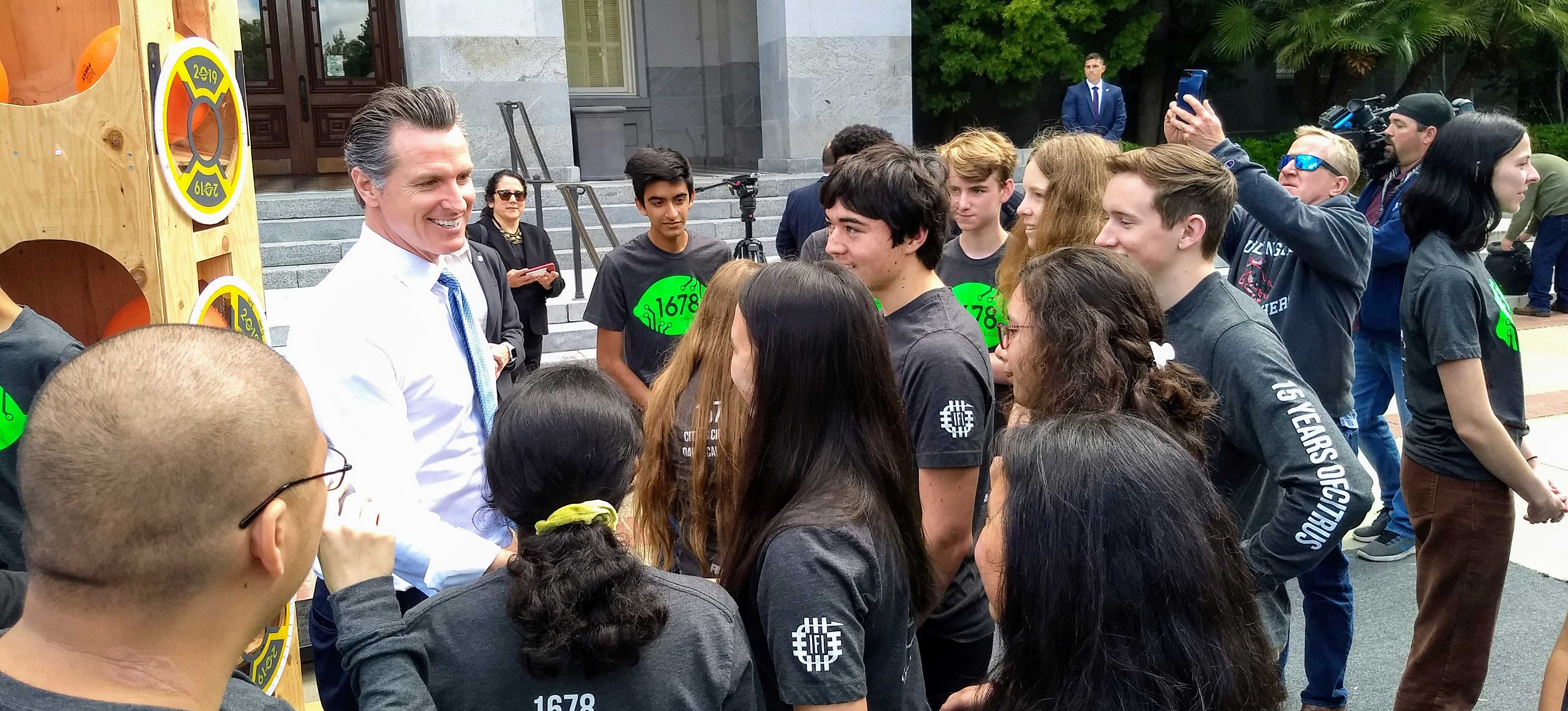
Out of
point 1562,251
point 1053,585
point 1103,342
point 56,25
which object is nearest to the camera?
point 1053,585

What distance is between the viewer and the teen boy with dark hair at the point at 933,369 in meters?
2.57

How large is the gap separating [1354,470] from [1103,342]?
2.05 ft

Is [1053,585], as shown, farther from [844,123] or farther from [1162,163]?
[844,123]

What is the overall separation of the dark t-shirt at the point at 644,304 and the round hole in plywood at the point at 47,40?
2036 millimetres

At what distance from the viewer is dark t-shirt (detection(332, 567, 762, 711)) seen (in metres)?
1.56

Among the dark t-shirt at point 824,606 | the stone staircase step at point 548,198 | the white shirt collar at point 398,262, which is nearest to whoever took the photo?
the dark t-shirt at point 824,606

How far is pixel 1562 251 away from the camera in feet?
34.4

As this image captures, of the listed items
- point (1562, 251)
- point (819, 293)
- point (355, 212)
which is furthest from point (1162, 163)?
point (1562, 251)

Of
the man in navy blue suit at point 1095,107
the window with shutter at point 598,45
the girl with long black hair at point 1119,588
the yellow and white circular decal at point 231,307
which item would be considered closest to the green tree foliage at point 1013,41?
the man in navy blue suit at point 1095,107

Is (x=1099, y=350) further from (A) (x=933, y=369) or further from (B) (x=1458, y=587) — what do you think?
(B) (x=1458, y=587)

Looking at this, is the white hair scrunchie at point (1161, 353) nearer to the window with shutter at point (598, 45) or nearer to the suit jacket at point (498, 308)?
the suit jacket at point (498, 308)

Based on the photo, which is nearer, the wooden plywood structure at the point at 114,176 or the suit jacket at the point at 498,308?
the wooden plywood structure at the point at 114,176

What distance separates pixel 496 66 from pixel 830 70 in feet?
13.8

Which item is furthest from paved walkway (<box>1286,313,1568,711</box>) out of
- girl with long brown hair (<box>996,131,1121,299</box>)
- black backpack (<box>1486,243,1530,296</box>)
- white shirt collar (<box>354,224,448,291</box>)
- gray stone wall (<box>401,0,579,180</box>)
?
gray stone wall (<box>401,0,579,180</box>)
